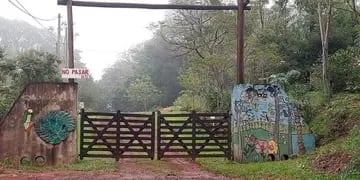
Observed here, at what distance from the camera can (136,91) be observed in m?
49.5

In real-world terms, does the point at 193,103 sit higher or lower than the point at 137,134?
higher

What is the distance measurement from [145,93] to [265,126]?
34.7 meters

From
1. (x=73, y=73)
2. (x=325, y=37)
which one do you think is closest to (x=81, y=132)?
(x=73, y=73)

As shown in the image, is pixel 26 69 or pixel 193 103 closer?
pixel 26 69

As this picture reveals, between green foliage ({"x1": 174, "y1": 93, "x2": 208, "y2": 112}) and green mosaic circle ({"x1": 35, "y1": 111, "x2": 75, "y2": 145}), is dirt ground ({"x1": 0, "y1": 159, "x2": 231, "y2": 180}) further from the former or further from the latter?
green foliage ({"x1": 174, "y1": 93, "x2": 208, "y2": 112})

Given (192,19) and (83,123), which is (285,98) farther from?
(192,19)

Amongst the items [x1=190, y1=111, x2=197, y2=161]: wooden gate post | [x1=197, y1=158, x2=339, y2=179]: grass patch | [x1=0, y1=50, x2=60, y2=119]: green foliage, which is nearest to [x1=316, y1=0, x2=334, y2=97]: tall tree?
[x1=190, y1=111, x2=197, y2=161]: wooden gate post

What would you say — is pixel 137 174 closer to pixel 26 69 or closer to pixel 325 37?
pixel 325 37

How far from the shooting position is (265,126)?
15281 mm

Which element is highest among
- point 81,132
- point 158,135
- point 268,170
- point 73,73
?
point 73,73

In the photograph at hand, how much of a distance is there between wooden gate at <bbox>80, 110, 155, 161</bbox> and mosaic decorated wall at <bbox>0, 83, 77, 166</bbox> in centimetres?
55

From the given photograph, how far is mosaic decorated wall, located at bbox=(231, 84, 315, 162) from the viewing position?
599 inches

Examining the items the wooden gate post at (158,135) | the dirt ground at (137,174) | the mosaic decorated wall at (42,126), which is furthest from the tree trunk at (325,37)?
the mosaic decorated wall at (42,126)

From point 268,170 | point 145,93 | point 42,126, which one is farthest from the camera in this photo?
point 145,93
